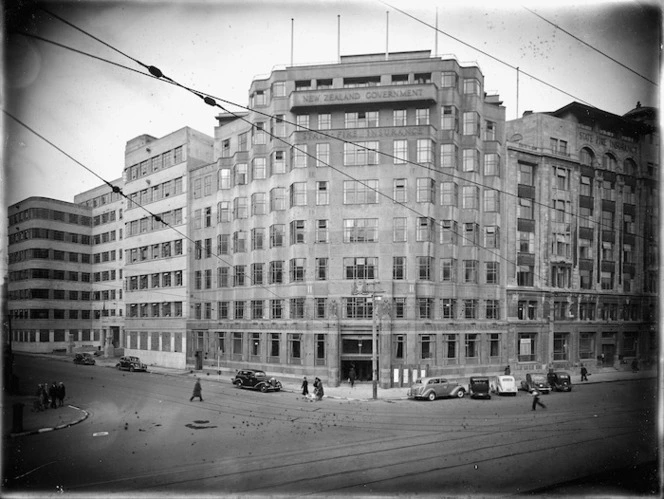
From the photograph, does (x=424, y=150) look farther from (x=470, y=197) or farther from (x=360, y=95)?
(x=360, y=95)

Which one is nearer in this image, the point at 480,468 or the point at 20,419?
the point at 480,468

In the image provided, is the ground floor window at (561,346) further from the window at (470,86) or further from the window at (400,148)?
the window at (470,86)

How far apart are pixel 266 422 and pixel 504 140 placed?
1210 inches

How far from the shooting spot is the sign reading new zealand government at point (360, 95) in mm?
33781

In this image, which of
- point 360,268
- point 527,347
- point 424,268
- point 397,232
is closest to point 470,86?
point 397,232

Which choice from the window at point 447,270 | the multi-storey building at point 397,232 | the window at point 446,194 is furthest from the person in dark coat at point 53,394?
the window at point 446,194

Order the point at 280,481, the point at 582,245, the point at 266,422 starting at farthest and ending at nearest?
the point at 582,245
the point at 266,422
the point at 280,481

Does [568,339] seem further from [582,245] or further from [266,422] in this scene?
[266,422]

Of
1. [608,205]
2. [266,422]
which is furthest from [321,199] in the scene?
[608,205]

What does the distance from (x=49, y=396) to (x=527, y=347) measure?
36.1 metres

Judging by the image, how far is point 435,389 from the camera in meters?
27.8

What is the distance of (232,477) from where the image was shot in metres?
12.9

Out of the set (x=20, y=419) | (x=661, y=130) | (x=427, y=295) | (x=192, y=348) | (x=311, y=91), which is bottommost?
(x=192, y=348)

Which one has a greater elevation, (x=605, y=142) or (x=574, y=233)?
(x=605, y=142)
